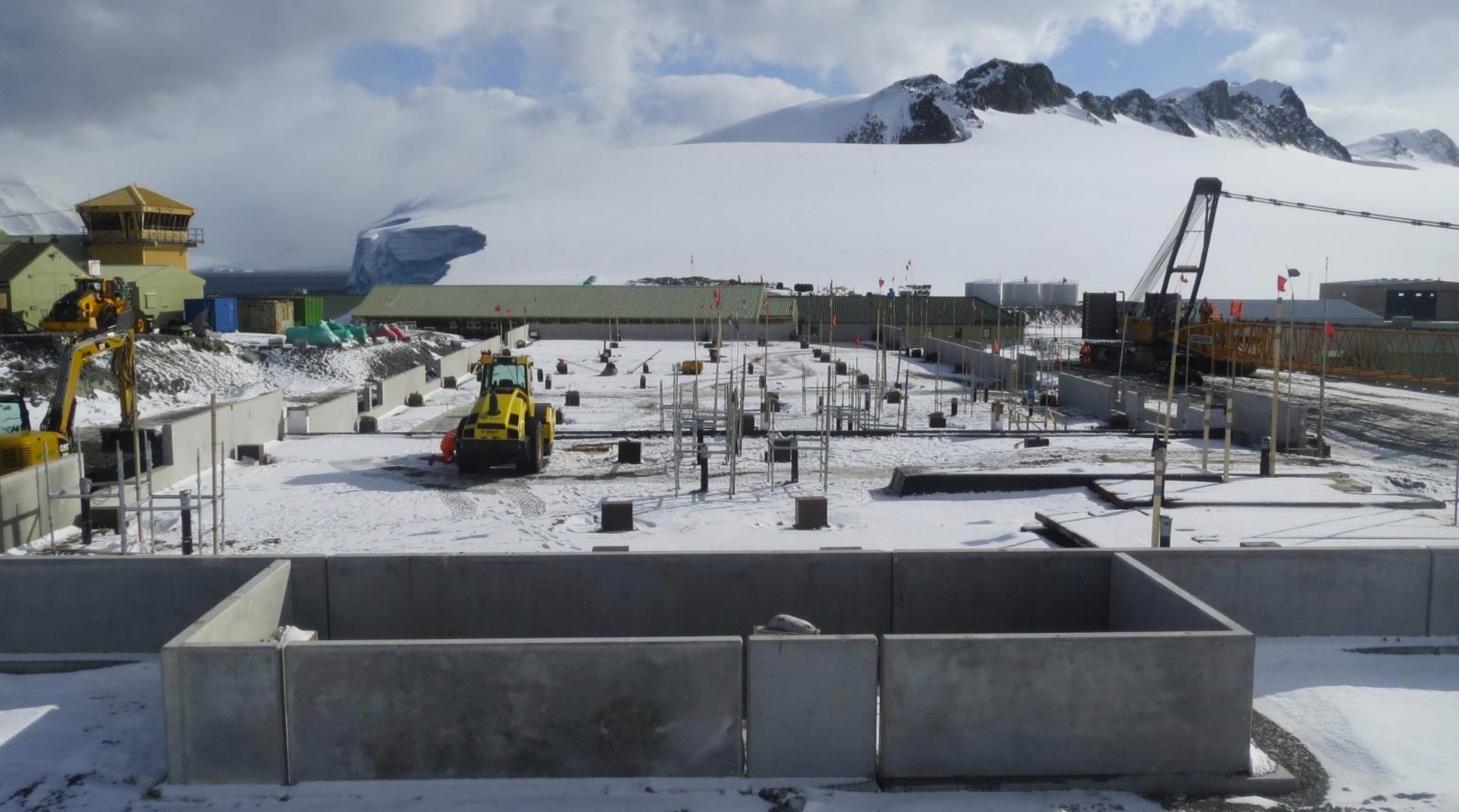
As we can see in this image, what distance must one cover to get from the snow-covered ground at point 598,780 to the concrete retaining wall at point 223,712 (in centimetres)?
13

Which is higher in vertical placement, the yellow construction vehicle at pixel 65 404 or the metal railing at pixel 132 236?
the metal railing at pixel 132 236

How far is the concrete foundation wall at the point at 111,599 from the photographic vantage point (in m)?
9.44

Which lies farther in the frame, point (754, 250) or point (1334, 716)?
point (754, 250)

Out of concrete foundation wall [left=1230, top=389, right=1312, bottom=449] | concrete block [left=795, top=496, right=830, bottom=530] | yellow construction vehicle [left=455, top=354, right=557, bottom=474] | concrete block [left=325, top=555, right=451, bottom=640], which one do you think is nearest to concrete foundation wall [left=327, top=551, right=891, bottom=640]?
concrete block [left=325, top=555, right=451, bottom=640]

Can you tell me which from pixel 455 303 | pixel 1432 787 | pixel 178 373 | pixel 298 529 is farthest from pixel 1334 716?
pixel 455 303

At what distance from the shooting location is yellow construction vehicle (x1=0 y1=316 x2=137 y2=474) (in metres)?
15.4

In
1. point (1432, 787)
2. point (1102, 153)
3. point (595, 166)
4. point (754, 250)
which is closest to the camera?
point (1432, 787)

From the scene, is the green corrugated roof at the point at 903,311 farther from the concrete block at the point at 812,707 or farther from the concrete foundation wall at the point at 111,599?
the concrete block at the point at 812,707

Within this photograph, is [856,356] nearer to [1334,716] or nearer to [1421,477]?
[1421,477]

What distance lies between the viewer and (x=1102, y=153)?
163 m

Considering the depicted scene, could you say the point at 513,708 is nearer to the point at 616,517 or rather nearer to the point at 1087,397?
the point at 616,517

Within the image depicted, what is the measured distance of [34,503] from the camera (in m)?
14.5

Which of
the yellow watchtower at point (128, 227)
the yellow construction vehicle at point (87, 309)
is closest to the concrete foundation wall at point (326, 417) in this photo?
the yellow construction vehicle at point (87, 309)

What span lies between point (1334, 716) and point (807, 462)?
1290 centimetres
